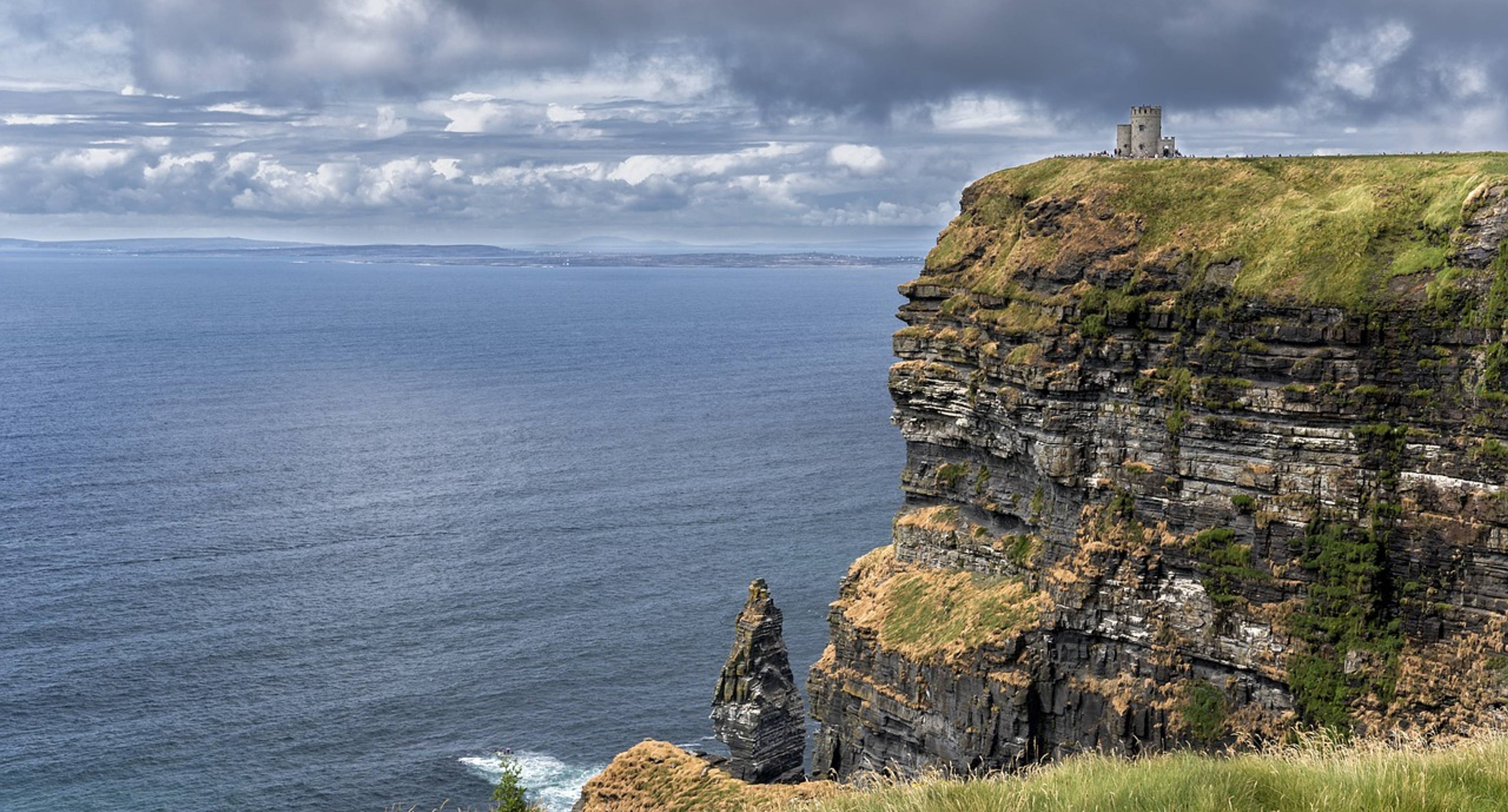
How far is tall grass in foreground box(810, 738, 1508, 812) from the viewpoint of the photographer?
1900 cm

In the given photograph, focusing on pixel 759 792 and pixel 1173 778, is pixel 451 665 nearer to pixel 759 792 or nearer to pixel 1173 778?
pixel 759 792

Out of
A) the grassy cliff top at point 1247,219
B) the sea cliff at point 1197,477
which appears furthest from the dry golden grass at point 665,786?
the grassy cliff top at point 1247,219

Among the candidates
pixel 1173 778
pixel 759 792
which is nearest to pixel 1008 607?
pixel 759 792

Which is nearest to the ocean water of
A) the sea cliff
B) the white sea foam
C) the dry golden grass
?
the white sea foam

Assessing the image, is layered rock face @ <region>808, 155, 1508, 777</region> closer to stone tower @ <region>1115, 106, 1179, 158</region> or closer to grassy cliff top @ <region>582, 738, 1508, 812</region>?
stone tower @ <region>1115, 106, 1179, 158</region>

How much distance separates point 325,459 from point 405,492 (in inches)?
921

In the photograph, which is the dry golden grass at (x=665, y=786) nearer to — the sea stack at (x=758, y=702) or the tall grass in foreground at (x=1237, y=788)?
the sea stack at (x=758, y=702)

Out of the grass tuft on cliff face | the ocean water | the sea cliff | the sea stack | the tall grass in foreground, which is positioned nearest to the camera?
Result: the tall grass in foreground

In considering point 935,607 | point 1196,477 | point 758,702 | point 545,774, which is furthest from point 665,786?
point 1196,477

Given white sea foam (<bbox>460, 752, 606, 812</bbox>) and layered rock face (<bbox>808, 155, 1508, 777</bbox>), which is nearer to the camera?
layered rock face (<bbox>808, 155, 1508, 777</bbox>)

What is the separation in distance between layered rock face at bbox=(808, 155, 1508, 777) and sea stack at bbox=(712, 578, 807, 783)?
271 centimetres

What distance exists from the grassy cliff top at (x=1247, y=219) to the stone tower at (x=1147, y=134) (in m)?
3.86

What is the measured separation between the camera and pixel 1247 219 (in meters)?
60.9

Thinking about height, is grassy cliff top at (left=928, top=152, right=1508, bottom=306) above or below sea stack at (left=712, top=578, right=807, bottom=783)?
above
